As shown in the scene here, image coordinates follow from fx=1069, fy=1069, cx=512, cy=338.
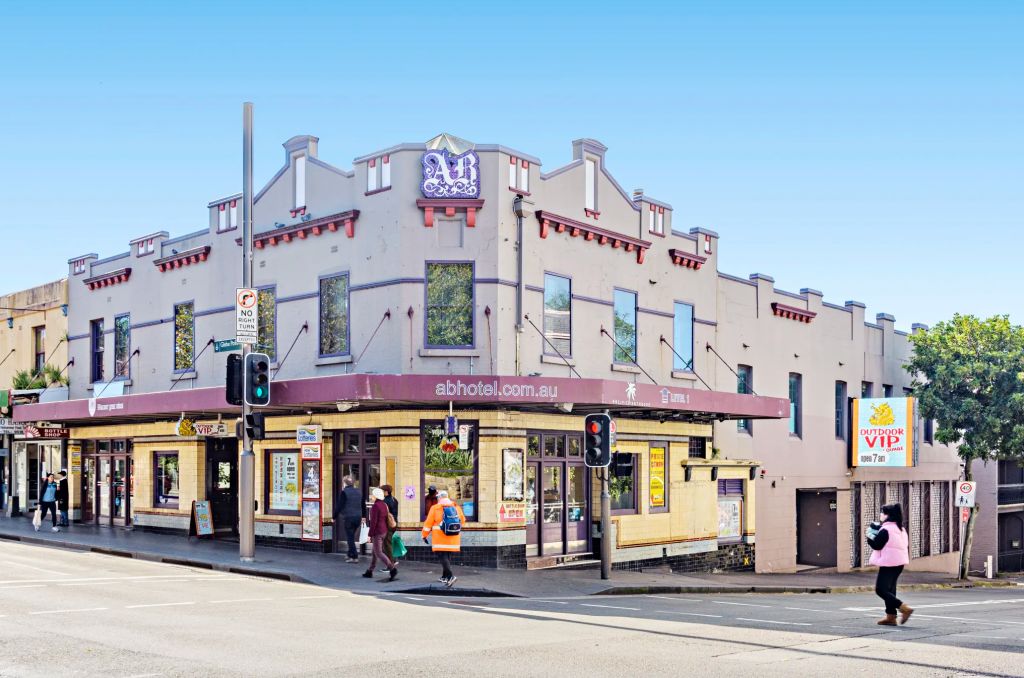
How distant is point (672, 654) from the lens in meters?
10.9

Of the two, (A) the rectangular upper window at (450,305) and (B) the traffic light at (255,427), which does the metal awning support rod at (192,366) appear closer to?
(B) the traffic light at (255,427)

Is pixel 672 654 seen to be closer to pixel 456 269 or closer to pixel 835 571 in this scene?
pixel 456 269

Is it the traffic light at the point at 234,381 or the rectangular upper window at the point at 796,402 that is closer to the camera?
the traffic light at the point at 234,381

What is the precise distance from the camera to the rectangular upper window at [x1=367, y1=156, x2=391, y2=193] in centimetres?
2200

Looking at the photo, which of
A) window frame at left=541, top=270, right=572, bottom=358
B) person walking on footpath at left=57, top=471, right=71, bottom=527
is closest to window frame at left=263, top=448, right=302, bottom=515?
window frame at left=541, top=270, right=572, bottom=358

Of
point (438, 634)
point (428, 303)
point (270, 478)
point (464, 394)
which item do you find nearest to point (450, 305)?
point (428, 303)

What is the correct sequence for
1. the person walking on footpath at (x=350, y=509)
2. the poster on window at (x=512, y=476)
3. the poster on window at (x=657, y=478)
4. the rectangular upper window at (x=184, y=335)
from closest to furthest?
the person walking on footpath at (x=350, y=509)
the poster on window at (x=512, y=476)
the poster on window at (x=657, y=478)
the rectangular upper window at (x=184, y=335)

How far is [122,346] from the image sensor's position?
95.9ft

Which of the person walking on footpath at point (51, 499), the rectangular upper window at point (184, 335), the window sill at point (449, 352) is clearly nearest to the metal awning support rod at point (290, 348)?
the window sill at point (449, 352)

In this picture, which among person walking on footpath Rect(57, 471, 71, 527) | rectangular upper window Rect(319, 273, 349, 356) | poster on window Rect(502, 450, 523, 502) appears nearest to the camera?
poster on window Rect(502, 450, 523, 502)

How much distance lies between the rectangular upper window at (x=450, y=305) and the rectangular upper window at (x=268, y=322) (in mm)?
4582

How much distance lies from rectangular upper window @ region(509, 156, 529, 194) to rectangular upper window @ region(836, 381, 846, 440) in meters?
15.2

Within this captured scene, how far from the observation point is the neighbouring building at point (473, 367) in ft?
70.0

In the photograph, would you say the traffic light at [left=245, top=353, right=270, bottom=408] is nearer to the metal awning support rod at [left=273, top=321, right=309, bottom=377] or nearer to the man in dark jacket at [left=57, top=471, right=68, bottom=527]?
the metal awning support rod at [left=273, top=321, right=309, bottom=377]
